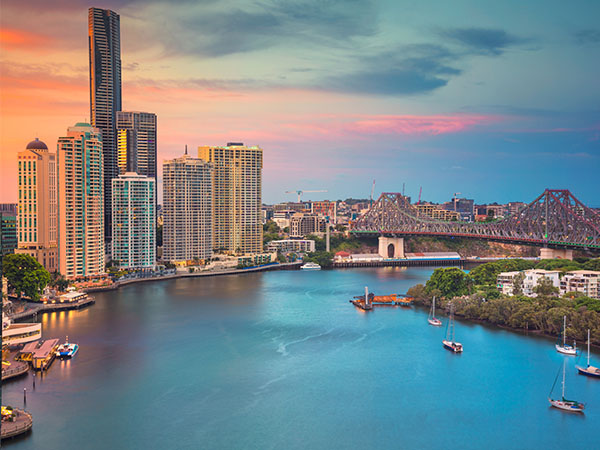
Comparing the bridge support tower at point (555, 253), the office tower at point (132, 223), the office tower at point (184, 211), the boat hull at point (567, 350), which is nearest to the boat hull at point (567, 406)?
the boat hull at point (567, 350)

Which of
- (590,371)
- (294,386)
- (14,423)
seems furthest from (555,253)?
(14,423)

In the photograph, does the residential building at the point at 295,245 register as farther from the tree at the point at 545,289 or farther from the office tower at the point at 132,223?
the tree at the point at 545,289

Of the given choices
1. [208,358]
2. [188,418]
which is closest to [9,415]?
[188,418]

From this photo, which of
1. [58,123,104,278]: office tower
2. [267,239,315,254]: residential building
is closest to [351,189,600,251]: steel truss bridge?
[267,239,315,254]: residential building

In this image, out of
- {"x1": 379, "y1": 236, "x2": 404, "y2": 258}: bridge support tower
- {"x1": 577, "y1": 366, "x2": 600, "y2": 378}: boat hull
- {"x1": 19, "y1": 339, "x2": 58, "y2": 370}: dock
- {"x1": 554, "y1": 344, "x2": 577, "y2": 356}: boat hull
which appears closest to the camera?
{"x1": 577, "y1": 366, "x2": 600, "y2": 378}: boat hull

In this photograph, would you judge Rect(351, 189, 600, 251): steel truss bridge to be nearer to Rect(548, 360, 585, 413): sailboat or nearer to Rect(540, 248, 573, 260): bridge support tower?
Rect(540, 248, 573, 260): bridge support tower

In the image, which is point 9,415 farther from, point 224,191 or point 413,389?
point 224,191

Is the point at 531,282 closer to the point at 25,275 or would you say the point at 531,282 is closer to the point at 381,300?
the point at 381,300
